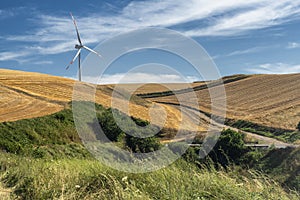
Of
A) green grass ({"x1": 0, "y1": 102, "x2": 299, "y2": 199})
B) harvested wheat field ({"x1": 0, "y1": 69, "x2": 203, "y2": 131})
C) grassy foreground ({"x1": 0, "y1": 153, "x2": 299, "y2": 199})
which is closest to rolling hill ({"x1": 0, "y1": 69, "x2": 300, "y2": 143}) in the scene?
harvested wheat field ({"x1": 0, "y1": 69, "x2": 203, "y2": 131})

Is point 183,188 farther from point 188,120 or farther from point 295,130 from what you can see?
point 295,130

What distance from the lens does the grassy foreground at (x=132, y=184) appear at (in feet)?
17.6

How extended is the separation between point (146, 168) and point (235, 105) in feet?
227

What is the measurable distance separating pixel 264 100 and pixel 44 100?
4235 centimetres

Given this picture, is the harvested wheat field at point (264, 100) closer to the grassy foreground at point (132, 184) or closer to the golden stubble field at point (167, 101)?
the golden stubble field at point (167, 101)

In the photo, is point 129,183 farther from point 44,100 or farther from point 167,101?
point 167,101

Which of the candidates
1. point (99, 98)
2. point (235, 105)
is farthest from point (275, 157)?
point (235, 105)

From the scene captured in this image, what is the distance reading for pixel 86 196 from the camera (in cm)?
598

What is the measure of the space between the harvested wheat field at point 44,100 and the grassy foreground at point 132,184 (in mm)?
30653

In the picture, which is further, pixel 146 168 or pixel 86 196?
pixel 146 168

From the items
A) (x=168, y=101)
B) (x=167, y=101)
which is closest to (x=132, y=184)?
(x=167, y=101)

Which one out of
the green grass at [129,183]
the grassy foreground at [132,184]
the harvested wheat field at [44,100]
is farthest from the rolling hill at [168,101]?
the grassy foreground at [132,184]

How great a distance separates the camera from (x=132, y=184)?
597 centimetres

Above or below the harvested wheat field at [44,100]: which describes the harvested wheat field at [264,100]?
below
